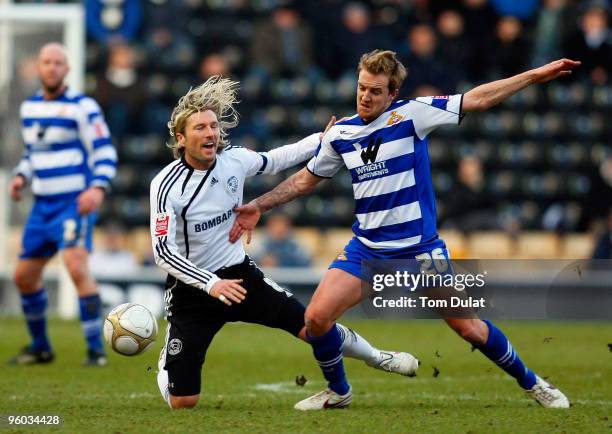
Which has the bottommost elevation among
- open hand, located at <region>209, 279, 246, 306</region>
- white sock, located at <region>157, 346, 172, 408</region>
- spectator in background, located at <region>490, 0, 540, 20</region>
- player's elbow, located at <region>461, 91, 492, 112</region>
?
white sock, located at <region>157, 346, 172, 408</region>

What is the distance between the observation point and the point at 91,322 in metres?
9.59

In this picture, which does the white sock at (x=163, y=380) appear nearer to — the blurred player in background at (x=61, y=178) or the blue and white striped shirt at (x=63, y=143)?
the blurred player in background at (x=61, y=178)

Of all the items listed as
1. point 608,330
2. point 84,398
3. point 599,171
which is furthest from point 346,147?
point 599,171

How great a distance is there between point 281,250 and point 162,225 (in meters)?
8.10

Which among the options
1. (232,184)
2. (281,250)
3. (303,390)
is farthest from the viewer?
(281,250)

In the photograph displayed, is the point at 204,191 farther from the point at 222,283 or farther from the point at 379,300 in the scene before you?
the point at 379,300

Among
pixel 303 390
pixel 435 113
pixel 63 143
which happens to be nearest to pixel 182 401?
pixel 303 390

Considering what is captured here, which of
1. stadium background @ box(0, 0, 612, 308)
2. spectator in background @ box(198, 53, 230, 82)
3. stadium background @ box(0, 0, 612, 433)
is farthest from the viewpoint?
spectator in background @ box(198, 53, 230, 82)

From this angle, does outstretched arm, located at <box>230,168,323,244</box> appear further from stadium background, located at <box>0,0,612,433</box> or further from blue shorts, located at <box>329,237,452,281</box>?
stadium background, located at <box>0,0,612,433</box>

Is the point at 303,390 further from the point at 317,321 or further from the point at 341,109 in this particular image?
the point at 341,109

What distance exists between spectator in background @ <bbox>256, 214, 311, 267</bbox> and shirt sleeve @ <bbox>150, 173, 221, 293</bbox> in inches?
311

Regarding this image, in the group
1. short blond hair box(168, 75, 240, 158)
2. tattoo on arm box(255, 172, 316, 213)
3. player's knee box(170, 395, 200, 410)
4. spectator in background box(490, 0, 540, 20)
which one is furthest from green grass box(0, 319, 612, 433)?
spectator in background box(490, 0, 540, 20)

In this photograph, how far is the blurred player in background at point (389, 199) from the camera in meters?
6.85

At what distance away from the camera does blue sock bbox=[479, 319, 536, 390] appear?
22.6 feet
